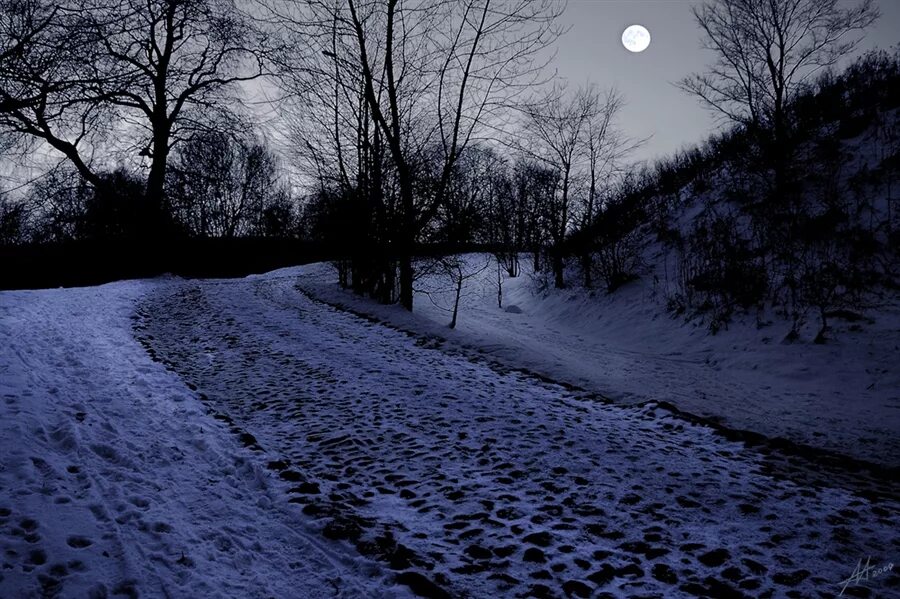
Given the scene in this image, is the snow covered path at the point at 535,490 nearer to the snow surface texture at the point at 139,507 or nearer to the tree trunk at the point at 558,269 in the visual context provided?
the snow surface texture at the point at 139,507

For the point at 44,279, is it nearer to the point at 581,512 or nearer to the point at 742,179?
the point at 581,512

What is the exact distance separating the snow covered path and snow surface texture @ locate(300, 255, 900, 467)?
0.95 m

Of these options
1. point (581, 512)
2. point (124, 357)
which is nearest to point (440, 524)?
point (581, 512)

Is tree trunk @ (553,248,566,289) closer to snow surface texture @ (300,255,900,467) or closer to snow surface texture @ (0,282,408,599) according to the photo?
snow surface texture @ (300,255,900,467)

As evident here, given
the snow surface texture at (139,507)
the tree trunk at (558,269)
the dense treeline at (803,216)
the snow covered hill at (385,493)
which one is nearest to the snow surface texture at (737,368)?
the dense treeline at (803,216)

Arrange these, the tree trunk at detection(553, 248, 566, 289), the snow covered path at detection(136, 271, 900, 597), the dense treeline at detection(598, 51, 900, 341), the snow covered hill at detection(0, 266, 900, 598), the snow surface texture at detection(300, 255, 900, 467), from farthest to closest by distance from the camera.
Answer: the tree trunk at detection(553, 248, 566, 289) → the dense treeline at detection(598, 51, 900, 341) → the snow surface texture at detection(300, 255, 900, 467) → the snow covered path at detection(136, 271, 900, 597) → the snow covered hill at detection(0, 266, 900, 598)

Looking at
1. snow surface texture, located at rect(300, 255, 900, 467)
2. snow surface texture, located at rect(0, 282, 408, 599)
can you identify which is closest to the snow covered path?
snow surface texture, located at rect(0, 282, 408, 599)

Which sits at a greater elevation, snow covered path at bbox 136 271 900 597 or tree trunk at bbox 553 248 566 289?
tree trunk at bbox 553 248 566 289

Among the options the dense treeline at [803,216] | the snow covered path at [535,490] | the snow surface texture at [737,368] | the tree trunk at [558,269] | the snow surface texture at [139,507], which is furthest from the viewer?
the tree trunk at [558,269]

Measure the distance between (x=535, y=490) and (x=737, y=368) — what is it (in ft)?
22.0

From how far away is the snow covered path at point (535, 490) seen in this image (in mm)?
2730

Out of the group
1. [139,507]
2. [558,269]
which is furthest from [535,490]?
[558,269]

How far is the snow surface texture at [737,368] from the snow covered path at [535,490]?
0.95 metres

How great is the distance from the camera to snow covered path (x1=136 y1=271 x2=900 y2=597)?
273cm
